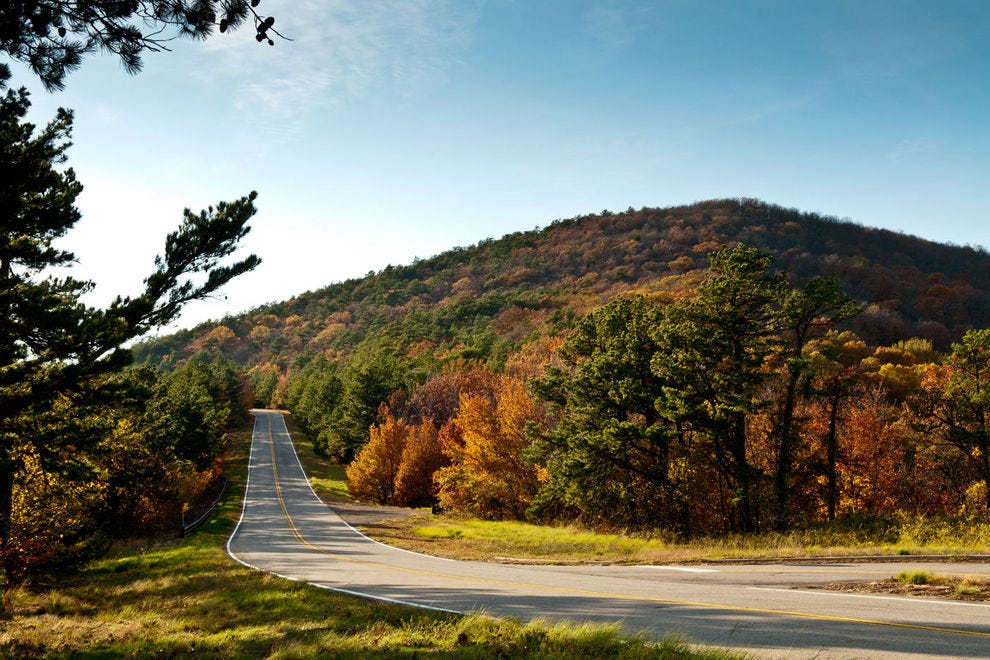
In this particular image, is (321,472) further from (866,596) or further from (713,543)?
(866,596)

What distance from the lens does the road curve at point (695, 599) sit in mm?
8062

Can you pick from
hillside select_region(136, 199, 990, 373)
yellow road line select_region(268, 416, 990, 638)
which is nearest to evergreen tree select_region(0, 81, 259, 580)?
yellow road line select_region(268, 416, 990, 638)

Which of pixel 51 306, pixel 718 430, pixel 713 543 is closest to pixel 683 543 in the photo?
pixel 713 543

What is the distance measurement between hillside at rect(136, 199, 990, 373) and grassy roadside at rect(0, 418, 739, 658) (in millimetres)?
62352

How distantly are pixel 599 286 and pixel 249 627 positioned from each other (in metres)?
116

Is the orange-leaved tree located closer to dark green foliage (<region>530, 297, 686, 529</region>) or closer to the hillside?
dark green foliage (<region>530, 297, 686, 529</region>)

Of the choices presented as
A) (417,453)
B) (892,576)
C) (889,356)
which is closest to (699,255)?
(889,356)

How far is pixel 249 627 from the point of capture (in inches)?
442

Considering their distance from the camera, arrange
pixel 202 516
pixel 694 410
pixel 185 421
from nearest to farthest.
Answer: pixel 694 410, pixel 202 516, pixel 185 421

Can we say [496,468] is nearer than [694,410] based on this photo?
No

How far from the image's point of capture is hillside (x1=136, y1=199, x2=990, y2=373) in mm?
94375

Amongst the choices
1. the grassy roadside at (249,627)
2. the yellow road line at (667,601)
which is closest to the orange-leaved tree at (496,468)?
the yellow road line at (667,601)

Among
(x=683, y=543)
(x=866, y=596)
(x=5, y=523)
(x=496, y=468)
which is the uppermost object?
(x=5, y=523)

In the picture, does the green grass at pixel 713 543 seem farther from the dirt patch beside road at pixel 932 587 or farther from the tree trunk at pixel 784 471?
the dirt patch beside road at pixel 932 587
